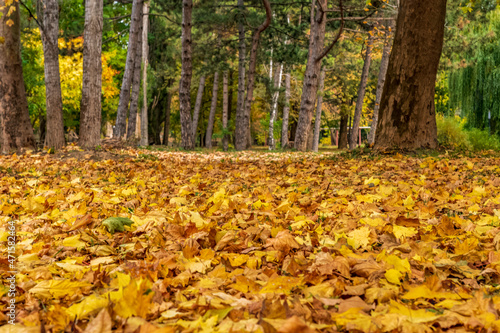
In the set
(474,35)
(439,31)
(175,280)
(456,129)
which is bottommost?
(175,280)

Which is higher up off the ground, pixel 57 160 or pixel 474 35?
pixel 474 35

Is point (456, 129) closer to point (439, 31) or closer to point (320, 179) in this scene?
point (439, 31)

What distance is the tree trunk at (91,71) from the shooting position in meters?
8.07

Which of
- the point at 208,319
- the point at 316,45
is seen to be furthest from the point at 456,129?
the point at 208,319

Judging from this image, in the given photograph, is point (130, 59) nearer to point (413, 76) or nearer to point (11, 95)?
point (11, 95)

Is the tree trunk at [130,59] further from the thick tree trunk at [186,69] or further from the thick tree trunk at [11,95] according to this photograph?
the thick tree trunk at [11,95]

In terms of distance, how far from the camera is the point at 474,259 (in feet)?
6.13

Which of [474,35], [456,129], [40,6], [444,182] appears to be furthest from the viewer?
[474,35]

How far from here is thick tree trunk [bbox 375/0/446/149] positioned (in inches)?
273

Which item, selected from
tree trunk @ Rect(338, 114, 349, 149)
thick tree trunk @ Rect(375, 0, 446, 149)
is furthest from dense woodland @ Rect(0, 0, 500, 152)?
tree trunk @ Rect(338, 114, 349, 149)

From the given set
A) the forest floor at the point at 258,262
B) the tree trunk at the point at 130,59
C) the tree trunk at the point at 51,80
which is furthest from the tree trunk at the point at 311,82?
the forest floor at the point at 258,262

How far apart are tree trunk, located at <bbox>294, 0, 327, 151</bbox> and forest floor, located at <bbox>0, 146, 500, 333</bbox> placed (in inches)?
362

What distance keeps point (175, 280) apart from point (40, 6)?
32.5ft

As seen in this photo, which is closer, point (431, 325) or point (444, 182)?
point (431, 325)
